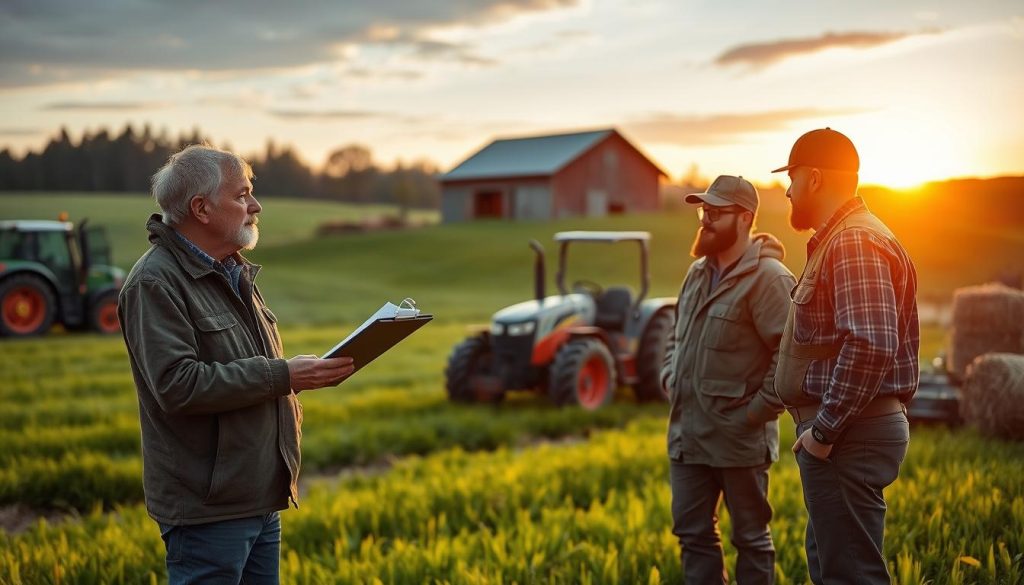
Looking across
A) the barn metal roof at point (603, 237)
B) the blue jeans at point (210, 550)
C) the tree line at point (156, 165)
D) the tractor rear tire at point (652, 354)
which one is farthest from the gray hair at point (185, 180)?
the tree line at point (156, 165)

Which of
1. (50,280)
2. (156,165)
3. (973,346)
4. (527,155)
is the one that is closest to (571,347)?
(973,346)

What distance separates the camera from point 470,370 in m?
9.98

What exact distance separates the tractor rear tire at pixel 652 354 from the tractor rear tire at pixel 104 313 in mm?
11654

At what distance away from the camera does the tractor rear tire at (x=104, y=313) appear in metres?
17.2

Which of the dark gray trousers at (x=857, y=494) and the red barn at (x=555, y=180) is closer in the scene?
the dark gray trousers at (x=857, y=494)

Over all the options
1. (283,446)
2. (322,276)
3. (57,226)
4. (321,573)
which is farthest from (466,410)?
(322,276)

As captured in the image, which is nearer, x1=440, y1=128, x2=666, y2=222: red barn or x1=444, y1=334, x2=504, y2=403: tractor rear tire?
x1=444, y1=334, x2=504, y2=403: tractor rear tire

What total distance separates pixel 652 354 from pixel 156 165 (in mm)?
30151

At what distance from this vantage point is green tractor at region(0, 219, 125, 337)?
1634cm

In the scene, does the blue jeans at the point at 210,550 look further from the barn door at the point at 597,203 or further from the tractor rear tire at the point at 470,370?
the barn door at the point at 597,203

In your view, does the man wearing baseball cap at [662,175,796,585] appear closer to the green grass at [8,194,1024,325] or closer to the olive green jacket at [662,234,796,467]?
the olive green jacket at [662,234,796,467]

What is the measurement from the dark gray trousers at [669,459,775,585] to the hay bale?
5.24 m

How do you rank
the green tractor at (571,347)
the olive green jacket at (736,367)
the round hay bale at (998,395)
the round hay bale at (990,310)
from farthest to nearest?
the green tractor at (571,347) → the round hay bale at (990,310) → the round hay bale at (998,395) → the olive green jacket at (736,367)

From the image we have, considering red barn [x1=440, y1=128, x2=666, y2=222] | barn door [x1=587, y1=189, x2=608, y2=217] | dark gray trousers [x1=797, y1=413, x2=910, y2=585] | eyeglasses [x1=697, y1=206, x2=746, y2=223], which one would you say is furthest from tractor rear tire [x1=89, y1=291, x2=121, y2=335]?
barn door [x1=587, y1=189, x2=608, y2=217]
